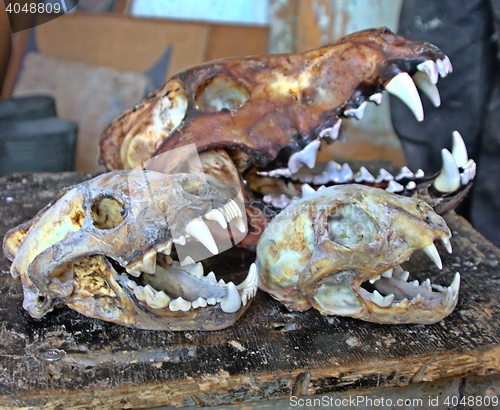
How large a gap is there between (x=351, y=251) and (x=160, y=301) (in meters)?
0.45

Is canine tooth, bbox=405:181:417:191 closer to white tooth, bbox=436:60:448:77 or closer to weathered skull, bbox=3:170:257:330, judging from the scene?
white tooth, bbox=436:60:448:77

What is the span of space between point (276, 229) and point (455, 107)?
Result: 1.43m

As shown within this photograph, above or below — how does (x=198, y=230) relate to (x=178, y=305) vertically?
above

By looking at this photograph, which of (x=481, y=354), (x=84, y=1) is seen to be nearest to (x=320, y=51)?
(x=481, y=354)

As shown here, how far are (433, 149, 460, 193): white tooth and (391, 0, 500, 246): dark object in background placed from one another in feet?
2.26

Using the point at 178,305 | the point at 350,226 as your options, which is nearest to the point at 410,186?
the point at 350,226

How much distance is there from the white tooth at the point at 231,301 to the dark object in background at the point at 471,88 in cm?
141

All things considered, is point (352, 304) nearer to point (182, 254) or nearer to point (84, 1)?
point (182, 254)

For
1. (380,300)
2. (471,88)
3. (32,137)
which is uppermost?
(471,88)

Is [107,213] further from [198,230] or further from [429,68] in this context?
[429,68]

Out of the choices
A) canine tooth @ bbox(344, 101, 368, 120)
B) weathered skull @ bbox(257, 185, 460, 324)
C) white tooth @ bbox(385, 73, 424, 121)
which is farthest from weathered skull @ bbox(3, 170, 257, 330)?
white tooth @ bbox(385, 73, 424, 121)

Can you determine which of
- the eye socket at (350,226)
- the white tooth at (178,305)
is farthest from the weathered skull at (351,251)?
the white tooth at (178,305)

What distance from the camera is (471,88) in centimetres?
211

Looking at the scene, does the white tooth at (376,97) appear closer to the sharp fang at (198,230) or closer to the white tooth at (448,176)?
the white tooth at (448,176)
